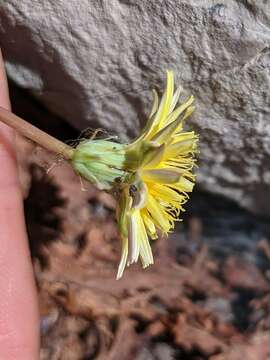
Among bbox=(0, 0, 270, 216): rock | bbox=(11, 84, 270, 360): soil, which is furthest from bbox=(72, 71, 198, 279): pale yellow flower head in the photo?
bbox=(11, 84, 270, 360): soil

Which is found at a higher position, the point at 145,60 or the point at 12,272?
the point at 145,60

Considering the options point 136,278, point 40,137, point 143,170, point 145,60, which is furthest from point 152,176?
point 136,278

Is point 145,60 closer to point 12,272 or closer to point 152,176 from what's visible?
point 152,176

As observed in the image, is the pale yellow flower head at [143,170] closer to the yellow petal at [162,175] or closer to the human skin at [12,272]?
the yellow petal at [162,175]

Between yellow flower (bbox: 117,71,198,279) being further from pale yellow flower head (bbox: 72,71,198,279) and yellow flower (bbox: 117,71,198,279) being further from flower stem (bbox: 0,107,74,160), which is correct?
flower stem (bbox: 0,107,74,160)

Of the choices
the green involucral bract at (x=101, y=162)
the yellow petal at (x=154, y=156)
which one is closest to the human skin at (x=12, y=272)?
the green involucral bract at (x=101, y=162)

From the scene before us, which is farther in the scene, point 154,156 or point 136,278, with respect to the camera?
point 136,278
